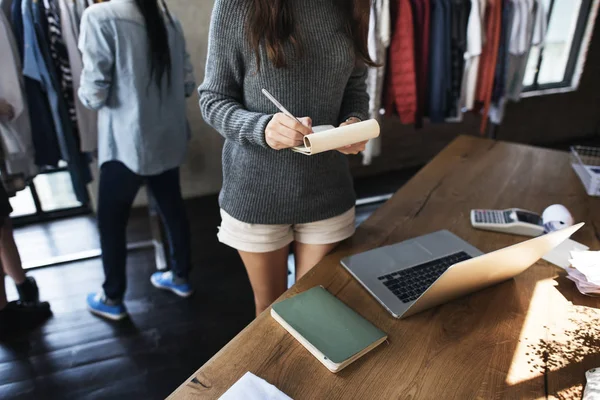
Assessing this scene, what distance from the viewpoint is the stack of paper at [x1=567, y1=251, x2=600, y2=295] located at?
0.96 metres

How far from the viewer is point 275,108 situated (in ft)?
3.39

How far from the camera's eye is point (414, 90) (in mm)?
2656

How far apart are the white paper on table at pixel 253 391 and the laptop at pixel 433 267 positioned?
31 cm

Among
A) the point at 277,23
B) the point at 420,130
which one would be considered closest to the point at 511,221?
the point at 277,23

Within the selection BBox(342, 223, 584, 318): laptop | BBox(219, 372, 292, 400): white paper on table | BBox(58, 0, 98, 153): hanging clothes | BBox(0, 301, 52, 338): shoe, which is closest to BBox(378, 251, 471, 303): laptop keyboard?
BBox(342, 223, 584, 318): laptop

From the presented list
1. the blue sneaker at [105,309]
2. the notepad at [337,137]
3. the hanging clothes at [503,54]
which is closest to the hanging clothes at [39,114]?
the blue sneaker at [105,309]

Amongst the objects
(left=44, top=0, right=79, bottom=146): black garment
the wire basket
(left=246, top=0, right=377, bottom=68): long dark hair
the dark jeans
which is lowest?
the dark jeans

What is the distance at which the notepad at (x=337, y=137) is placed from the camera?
0.87 metres

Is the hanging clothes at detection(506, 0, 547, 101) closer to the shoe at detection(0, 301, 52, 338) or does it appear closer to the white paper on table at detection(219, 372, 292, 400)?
the white paper on table at detection(219, 372, 292, 400)

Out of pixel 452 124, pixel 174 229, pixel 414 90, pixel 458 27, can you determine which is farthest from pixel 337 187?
pixel 452 124

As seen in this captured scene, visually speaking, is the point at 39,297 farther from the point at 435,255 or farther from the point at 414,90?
the point at 414,90

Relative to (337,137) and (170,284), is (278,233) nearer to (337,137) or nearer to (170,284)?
(337,137)

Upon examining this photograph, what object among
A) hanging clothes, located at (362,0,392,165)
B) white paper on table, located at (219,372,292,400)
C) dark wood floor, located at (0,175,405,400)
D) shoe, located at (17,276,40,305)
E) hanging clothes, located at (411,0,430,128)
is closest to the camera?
white paper on table, located at (219,372,292,400)

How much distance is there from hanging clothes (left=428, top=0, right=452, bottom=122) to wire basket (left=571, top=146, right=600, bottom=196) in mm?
1180
